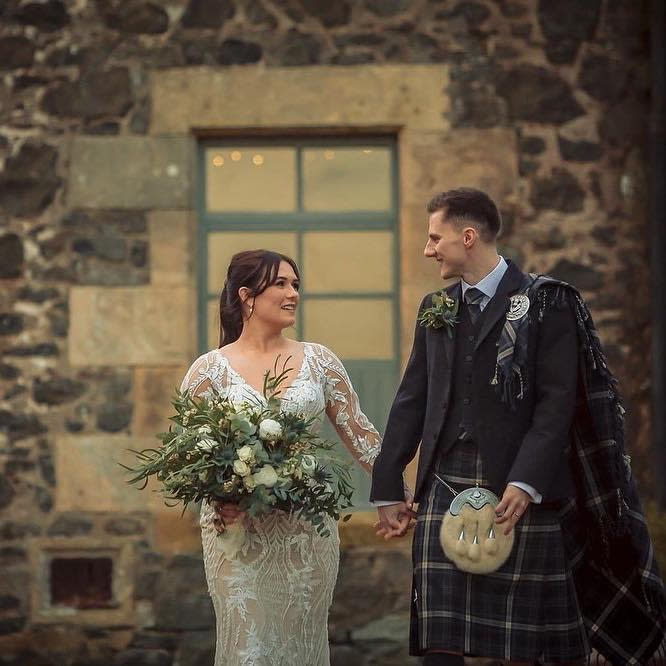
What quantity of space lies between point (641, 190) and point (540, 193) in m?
0.58

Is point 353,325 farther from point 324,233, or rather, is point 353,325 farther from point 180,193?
point 180,193

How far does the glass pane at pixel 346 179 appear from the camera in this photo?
8664mm

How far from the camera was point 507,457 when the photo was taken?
5.14 m

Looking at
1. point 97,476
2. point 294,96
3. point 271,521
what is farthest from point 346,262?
point 271,521

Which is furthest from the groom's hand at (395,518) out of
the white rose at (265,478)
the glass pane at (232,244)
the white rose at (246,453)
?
the glass pane at (232,244)

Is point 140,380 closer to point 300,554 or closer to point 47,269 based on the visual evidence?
point 47,269

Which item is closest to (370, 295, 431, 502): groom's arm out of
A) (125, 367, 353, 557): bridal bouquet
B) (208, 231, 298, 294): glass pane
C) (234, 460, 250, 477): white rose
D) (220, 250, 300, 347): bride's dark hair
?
(125, 367, 353, 557): bridal bouquet

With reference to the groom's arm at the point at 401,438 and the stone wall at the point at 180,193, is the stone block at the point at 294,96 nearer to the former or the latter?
the stone wall at the point at 180,193

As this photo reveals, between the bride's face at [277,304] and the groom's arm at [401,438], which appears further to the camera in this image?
the bride's face at [277,304]

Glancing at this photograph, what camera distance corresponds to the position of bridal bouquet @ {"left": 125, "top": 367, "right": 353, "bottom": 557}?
5297 mm

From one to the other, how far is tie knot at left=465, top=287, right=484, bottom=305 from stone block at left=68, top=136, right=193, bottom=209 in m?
3.39

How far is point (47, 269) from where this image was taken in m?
8.42

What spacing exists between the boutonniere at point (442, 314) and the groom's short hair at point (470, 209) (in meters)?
0.26

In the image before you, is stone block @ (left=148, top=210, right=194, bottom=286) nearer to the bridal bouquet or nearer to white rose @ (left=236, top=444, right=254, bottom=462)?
the bridal bouquet
